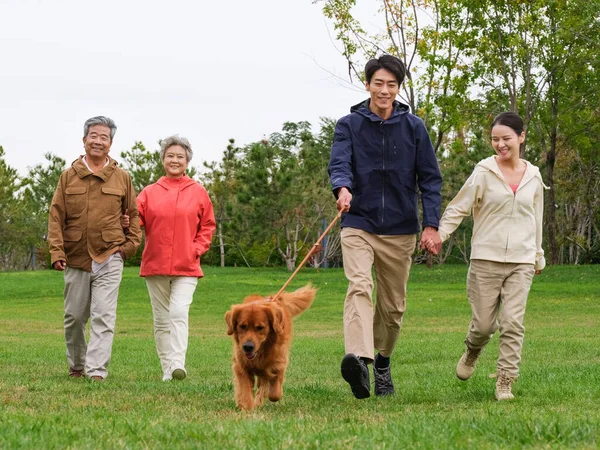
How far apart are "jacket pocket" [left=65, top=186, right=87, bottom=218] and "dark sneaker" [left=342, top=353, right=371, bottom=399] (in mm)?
3861

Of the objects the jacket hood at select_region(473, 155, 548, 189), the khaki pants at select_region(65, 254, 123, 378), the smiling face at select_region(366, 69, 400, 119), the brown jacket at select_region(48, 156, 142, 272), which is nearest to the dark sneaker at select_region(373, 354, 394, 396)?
the jacket hood at select_region(473, 155, 548, 189)

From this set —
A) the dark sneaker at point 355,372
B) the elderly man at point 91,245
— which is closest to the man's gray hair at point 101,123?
the elderly man at point 91,245

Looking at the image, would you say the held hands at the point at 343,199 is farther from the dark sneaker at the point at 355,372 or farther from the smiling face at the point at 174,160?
the smiling face at the point at 174,160

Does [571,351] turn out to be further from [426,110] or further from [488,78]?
[488,78]

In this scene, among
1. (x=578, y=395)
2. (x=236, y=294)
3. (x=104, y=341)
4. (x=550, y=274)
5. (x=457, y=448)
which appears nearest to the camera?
(x=457, y=448)

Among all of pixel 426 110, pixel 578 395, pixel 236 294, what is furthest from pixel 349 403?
pixel 426 110

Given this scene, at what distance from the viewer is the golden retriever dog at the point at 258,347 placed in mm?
6922

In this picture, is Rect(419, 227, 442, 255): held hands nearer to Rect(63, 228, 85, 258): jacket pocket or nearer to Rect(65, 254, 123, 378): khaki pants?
Rect(65, 254, 123, 378): khaki pants

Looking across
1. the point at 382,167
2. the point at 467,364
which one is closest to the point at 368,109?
the point at 382,167

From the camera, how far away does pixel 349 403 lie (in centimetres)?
725

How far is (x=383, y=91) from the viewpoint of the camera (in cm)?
755

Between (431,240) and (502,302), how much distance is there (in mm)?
812

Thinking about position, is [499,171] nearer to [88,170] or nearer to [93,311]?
[88,170]

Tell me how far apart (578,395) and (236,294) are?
22.6 meters
